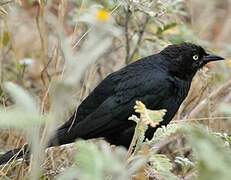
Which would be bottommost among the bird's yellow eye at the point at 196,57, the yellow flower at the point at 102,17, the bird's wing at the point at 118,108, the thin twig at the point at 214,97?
the thin twig at the point at 214,97

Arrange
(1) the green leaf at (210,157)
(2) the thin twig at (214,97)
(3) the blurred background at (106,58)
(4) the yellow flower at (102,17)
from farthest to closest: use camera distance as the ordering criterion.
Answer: (2) the thin twig at (214,97), (3) the blurred background at (106,58), (4) the yellow flower at (102,17), (1) the green leaf at (210,157)

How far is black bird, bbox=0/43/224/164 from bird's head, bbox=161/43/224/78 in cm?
10

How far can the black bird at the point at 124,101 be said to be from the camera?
4.08 metres

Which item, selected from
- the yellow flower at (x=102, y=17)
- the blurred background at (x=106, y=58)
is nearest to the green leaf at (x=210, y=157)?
the yellow flower at (x=102, y=17)

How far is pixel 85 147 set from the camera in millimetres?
1804

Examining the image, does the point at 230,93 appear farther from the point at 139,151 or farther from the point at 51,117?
the point at 51,117

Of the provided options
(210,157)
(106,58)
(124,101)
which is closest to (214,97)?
(124,101)

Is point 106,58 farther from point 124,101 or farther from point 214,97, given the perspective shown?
point 124,101

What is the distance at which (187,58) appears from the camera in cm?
459

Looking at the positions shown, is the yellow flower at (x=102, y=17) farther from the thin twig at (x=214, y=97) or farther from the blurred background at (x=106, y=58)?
the thin twig at (x=214, y=97)

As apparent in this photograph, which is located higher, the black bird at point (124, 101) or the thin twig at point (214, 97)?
the black bird at point (124, 101)

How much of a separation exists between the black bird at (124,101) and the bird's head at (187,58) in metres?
0.10

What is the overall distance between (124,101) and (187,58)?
2.43 feet

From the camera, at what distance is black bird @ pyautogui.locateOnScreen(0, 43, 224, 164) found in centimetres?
408
